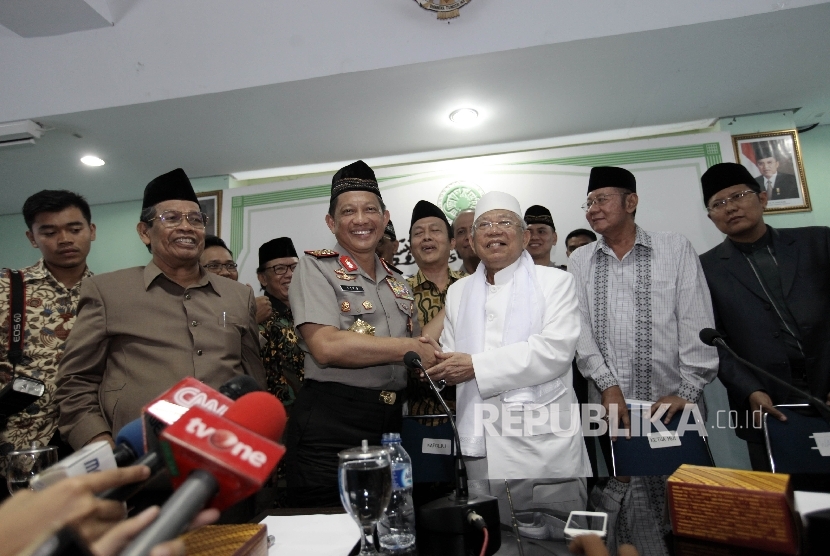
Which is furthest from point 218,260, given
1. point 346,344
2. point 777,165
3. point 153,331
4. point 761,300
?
point 777,165

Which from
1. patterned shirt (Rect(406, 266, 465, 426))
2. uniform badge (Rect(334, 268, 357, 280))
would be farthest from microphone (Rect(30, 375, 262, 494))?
patterned shirt (Rect(406, 266, 465, 426))

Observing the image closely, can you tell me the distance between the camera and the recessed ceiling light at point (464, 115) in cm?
378

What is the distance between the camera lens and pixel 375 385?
75.3 inches

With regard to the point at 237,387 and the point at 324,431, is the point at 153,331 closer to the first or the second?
the point at 324,431

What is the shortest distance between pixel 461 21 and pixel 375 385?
2375 mm

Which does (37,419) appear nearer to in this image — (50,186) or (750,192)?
(50,186)

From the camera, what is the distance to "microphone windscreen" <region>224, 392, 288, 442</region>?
2.12 ft

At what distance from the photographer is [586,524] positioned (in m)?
0.97

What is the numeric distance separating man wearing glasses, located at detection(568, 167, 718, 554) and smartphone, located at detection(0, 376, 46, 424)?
2.12 m

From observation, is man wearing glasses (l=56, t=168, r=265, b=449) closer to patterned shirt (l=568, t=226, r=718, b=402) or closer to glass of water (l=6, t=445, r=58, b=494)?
glass of water (l=6, t=445, r=58, b=494)

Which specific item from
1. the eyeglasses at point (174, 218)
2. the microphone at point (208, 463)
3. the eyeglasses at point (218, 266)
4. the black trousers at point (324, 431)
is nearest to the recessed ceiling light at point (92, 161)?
the eyeglasses at point (218, 266)

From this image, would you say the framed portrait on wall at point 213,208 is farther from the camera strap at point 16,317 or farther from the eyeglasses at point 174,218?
the eyeglasses at point 174,218

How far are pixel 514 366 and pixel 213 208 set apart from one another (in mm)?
3752

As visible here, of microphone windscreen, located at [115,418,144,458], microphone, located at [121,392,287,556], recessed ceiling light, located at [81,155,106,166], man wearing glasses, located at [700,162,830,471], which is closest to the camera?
microphone, located at [121,392,287,556]
